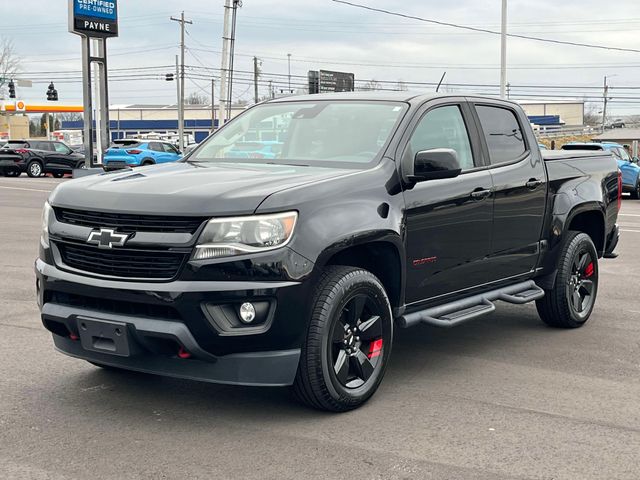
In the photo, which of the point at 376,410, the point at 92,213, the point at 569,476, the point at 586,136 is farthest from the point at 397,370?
the point at 586,136

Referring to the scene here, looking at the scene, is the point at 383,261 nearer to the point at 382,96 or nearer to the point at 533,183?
the point at 382,96

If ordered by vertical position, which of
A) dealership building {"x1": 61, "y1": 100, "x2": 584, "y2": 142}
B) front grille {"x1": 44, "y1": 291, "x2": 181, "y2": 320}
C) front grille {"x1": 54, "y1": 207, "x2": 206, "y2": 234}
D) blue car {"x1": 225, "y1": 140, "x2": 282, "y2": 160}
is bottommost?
front grille {"x1": 44, "y1": 291, "x2": 181, "y2": 320}

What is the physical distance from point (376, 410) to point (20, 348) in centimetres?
276

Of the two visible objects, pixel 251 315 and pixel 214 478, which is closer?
pixel 214 478

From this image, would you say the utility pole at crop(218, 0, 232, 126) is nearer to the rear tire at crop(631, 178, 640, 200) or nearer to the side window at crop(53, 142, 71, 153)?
the side window at crop(53, 142, 71, 153)

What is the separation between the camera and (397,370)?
5.57 metres

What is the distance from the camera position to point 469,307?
572 centimetres

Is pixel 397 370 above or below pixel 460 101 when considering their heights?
below

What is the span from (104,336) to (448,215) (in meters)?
2.33

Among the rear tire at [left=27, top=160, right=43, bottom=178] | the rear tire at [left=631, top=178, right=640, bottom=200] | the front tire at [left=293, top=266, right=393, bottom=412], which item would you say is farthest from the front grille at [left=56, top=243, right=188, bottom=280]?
the rear tire at [left=27, top=160, right=43, bottom=178]

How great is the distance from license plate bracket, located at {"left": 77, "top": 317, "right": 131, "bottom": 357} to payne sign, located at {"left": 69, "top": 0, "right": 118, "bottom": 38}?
26398mm

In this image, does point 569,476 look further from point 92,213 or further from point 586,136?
point 586,136

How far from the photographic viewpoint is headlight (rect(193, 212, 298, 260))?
4164 mm

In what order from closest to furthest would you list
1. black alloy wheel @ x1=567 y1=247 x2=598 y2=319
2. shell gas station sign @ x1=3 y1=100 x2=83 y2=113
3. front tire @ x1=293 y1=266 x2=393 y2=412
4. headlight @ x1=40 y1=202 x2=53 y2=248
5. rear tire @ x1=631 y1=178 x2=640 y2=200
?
front tire @ x1=293 y1=266 x2=393 y2=412, headlight @ x1=40 y1=202 x2=53 y2=248, black alloy wheel @ x1=567 y1=247 x2=598 y2=319, rear tire @ x1=631 y1=178 x2=640 y2=200, shell gas station sign @ x1=3 y1=100 x2=83 y2=113
